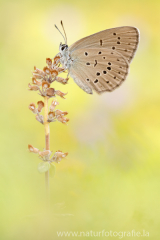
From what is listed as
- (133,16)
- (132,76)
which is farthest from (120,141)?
(133,16)

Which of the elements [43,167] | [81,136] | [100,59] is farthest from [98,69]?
[43,167]

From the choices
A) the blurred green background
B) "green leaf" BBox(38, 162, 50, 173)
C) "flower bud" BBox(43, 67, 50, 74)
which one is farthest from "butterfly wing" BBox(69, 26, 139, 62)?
"green leaf" BBox(38, 162, 50, 173)

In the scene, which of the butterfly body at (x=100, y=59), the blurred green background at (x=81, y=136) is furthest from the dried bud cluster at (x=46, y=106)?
the butterfly body at (x=100, y=59)

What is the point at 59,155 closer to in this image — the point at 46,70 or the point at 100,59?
the point at 46,70

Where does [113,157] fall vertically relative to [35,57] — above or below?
below

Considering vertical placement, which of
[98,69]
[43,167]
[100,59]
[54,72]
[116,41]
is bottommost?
[43,167]

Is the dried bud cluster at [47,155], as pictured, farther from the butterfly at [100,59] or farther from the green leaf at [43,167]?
the butterfly at [100,59]

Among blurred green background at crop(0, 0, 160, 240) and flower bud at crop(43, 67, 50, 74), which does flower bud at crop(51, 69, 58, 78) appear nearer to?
flower bud at crop(43, 67, 50, 74)

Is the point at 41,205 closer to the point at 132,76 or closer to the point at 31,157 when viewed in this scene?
the point at 31,157
